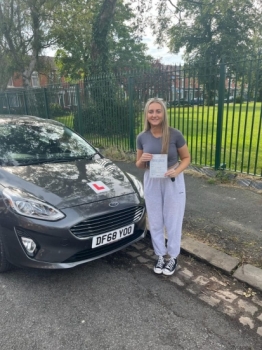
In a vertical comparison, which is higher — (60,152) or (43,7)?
(43,7)

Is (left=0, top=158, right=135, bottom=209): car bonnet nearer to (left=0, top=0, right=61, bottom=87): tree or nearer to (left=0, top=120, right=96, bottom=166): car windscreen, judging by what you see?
(left=0, top=120, right=96, bottom=166): car windscreen

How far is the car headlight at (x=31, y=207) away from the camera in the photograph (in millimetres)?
2482

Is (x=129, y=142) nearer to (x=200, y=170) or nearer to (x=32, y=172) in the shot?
(x=200, y=170)

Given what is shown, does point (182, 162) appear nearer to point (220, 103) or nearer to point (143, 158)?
point (143, 158)

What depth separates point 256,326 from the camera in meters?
2.13

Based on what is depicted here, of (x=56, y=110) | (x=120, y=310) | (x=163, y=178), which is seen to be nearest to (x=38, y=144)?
(x=163, y=178)

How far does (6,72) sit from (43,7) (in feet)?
19.0

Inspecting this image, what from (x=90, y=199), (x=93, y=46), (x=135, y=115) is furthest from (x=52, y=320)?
(x=93, y=46)

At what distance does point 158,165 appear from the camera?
7.90 ft

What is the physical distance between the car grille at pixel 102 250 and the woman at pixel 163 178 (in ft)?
0.81

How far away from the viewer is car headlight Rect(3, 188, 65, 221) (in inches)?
97.7

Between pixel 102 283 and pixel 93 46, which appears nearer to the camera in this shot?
pixel 102 283

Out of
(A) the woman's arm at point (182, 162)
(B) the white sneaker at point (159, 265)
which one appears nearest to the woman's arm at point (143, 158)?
(A) the woman's arm at point (182, 162)

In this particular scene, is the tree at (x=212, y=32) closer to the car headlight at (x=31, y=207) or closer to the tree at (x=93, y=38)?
the tree at (x=93, y=38)
